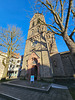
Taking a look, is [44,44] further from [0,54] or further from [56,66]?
[0,54]

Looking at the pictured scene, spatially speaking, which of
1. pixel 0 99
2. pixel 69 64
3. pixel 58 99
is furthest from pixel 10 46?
pixel 69 64

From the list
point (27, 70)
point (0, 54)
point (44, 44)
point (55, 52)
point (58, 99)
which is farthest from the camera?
point (0, 54)

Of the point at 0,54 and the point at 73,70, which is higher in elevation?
the point at 0,54

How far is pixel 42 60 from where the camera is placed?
11.5 m

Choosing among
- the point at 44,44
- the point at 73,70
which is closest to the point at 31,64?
the point at 44,44

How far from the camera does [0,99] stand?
3.43m

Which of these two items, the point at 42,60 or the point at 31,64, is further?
the point at 31,64

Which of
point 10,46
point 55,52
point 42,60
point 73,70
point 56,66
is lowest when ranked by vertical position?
point 73,70

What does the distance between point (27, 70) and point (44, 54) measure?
19.0ft

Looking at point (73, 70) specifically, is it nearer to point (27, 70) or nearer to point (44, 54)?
point (44, 54)

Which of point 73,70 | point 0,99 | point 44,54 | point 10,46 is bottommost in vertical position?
point 0,99

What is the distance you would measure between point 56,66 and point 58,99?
9.80 metres

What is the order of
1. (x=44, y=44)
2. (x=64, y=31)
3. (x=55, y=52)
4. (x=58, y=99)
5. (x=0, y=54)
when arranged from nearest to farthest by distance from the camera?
1. (x=58, y=99)
2. (x=64, y=31)
3. (x=44, y=44)
4. (x=55, y=52)
5. (x=0, y=54)

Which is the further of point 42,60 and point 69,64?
point 69,64
